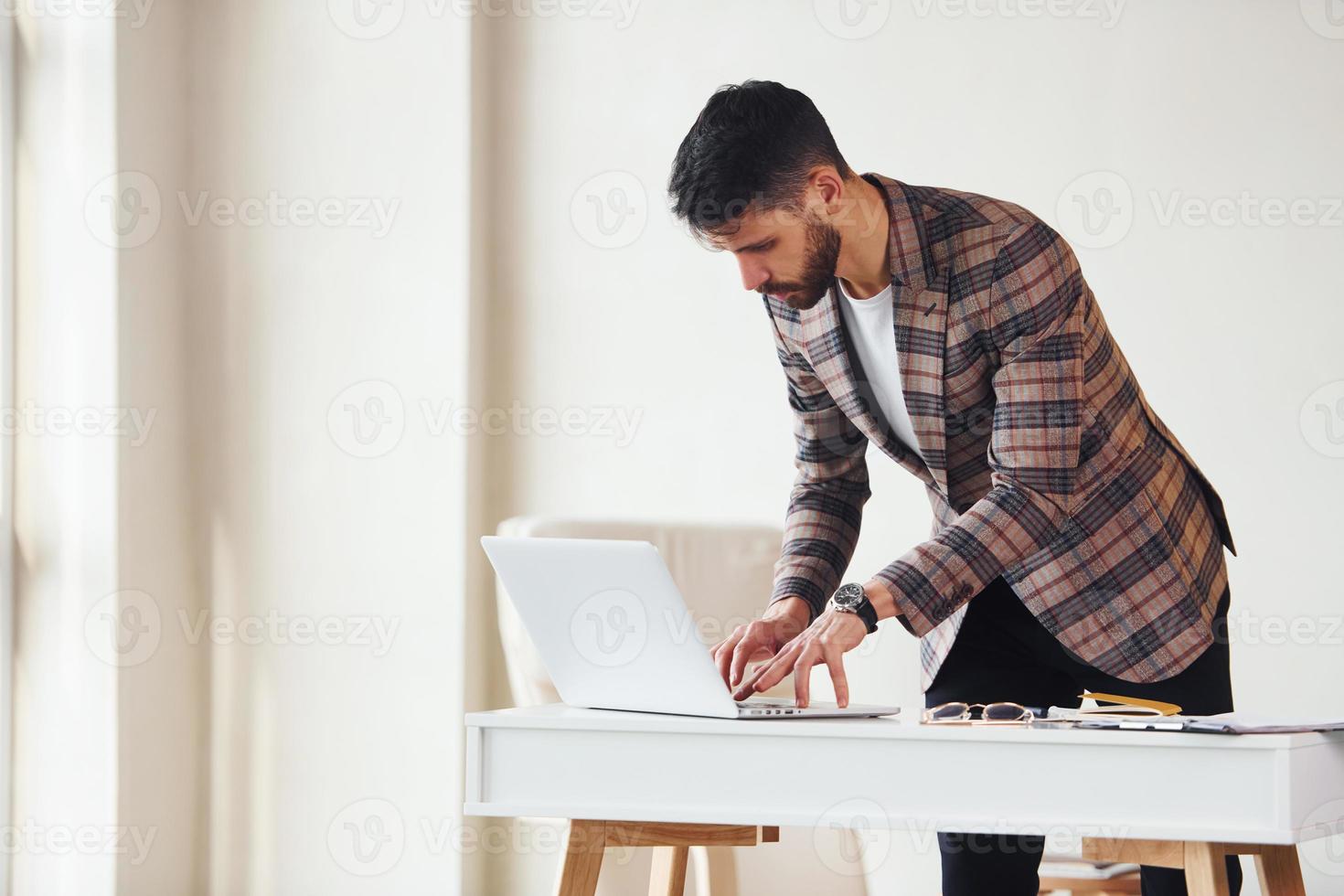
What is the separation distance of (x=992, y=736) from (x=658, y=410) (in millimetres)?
1998

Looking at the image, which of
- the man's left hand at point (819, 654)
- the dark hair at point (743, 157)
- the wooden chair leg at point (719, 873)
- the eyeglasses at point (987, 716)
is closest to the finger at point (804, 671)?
the man's left hand at point (819, 654)

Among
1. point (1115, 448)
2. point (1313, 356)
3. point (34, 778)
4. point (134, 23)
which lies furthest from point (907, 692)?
point (134, 23)

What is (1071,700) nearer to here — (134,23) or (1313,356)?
(1313,356)

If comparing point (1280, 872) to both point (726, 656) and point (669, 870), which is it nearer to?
point (726, 656)

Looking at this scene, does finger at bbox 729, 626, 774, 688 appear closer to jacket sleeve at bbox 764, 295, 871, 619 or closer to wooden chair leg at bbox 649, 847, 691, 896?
jacket sleeve at bbox 764, 295, 871, 619

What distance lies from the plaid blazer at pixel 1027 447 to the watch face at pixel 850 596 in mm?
32

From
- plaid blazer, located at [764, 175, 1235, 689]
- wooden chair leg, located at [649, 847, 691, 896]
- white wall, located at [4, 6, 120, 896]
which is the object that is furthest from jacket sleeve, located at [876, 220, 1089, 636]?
white wall, located at [4, 6, 120, 896]

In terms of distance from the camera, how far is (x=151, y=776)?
280 cm

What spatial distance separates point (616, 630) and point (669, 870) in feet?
1.62

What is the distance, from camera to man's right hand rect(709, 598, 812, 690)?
1.47 m

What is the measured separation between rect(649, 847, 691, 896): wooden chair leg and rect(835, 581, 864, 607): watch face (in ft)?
1.47

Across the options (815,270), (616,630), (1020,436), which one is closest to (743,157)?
(815,270)

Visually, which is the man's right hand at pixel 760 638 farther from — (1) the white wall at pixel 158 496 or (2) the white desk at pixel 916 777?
(1) the white wall at pixel 158 496

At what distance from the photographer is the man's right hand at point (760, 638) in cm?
147
